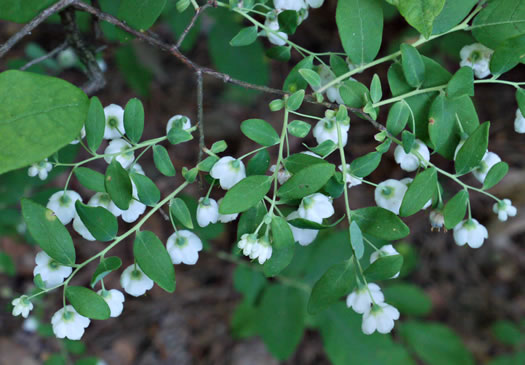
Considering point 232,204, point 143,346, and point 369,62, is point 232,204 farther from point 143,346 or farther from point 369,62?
point 143,346

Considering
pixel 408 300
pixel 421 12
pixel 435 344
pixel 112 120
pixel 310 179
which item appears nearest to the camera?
pixel 310 179

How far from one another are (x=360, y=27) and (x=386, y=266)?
0.62 m

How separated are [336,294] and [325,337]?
1.13m

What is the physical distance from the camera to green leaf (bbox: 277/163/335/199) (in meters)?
1.08

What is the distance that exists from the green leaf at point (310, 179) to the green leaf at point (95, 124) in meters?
0.50

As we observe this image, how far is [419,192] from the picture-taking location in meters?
1.15

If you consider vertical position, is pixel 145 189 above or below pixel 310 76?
below

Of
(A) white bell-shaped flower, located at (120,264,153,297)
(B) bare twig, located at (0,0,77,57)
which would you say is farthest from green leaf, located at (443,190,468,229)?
(B) bare twig, located at (0,0,77,57)

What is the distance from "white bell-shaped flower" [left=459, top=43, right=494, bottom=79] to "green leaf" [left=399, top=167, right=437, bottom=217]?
0.38m

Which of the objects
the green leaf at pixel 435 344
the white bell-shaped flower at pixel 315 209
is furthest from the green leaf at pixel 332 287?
the green leaf at pixel 435 344

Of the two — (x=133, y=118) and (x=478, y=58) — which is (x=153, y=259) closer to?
(x=133, y=118)

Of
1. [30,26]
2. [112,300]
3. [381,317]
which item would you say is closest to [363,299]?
[381,317]

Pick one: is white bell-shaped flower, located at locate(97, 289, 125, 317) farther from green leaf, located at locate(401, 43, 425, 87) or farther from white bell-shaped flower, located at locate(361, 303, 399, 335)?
green leaf, located at locate(401, 43, 425, 87)

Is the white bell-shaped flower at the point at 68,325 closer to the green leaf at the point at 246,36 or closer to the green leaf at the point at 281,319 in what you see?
the green leaf at the point at 246,36
